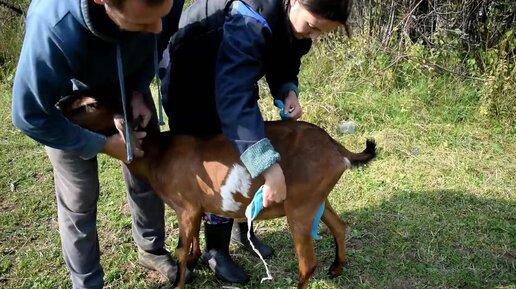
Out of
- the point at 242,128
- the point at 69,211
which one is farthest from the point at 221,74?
the point at 69,211

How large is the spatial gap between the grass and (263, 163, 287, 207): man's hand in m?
0.91

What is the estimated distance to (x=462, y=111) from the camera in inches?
201

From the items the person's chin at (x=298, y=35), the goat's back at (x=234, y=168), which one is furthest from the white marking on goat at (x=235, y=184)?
the person's chin at (x=298, y=35)

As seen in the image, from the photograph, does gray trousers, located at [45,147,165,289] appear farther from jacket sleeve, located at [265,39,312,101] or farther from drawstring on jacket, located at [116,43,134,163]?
jacket sleeve, located at [265,39,312,101]

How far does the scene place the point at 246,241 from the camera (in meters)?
3.55

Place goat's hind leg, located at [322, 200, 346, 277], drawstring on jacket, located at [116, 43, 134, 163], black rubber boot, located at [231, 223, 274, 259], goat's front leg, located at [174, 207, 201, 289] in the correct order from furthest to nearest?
black rubber boot, located at [231, 223, 274, 259], goat's hind leg, located at [322, 200, 346, 277], goat's front leg, located at [174, 207, 201, 289], drawstring on jacket, located at [116, 43, 134, 163]

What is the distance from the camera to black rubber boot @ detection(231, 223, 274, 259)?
135 inches

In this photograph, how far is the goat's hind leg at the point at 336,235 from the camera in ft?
10.5

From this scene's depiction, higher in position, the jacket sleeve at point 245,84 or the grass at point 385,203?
the jacket sleeve at point 245,84

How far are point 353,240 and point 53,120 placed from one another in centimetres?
216

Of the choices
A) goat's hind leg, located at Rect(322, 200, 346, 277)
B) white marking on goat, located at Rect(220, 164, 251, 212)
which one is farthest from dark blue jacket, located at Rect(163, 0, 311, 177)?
goat's hind leg, located at Rect(322, 200, 346, 277)

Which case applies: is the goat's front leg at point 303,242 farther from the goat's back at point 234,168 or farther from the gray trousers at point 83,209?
the gray trousers at point 83,209

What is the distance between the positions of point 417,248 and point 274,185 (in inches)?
58.5

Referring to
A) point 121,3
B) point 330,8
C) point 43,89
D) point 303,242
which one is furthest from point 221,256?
point 121,3
